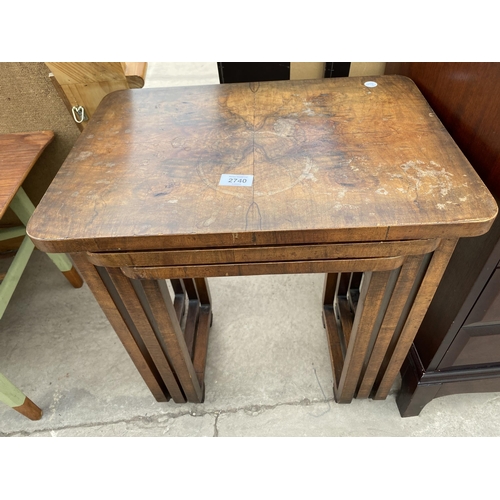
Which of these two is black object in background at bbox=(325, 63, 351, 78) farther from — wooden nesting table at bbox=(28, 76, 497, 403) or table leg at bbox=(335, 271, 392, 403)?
table leg at bbox=(335, 271, 392, 403)

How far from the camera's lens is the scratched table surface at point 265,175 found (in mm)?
628

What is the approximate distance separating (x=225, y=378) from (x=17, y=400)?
651mm

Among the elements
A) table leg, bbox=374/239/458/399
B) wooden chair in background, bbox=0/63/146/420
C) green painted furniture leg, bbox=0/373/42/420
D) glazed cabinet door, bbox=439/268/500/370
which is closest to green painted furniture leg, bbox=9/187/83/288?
wooden chair in background, bbox=0/63/146/420

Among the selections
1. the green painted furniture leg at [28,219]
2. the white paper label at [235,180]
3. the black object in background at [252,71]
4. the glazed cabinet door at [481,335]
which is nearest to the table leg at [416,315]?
the glazed cabinet door at [481,335]

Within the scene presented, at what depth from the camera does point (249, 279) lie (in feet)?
5.31

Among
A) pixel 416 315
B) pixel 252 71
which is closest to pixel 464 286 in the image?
pixel 416 315

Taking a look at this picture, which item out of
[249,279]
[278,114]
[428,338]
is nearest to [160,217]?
[278,114]

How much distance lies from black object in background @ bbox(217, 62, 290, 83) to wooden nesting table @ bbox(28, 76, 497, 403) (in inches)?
10.2

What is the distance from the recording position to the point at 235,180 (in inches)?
28.0

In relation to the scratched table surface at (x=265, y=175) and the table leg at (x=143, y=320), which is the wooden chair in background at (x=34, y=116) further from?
the table leg at (x=143, y=320)

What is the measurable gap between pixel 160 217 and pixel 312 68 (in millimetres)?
821

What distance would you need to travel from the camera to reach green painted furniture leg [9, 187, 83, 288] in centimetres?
128

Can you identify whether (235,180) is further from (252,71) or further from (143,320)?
(252,71)

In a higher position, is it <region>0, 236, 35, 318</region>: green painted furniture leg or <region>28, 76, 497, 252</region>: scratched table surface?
<region>28, 76, 497, 252</region>: scratched table surface
